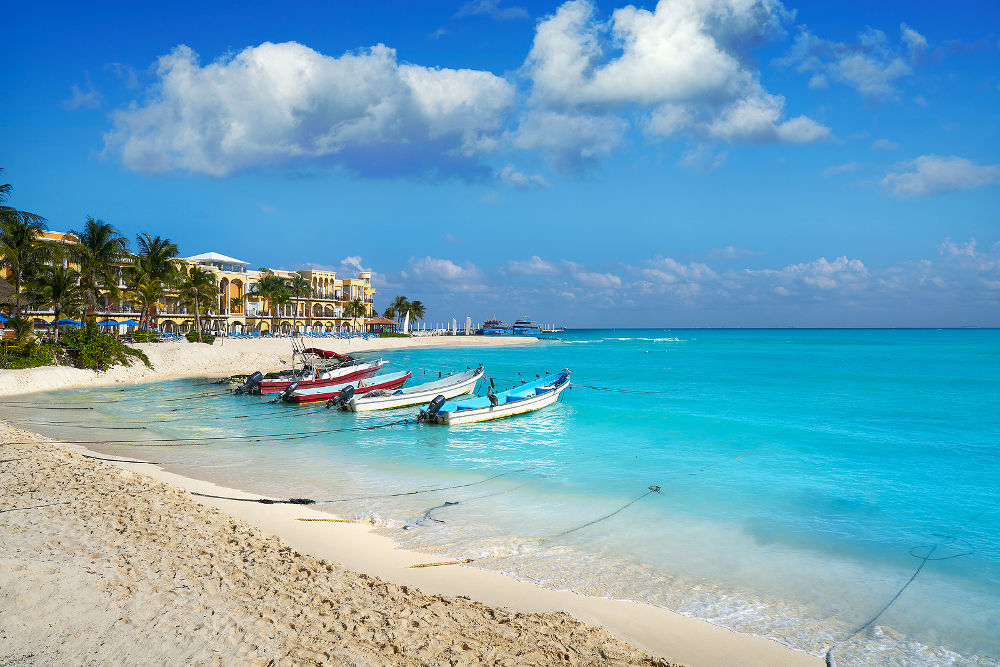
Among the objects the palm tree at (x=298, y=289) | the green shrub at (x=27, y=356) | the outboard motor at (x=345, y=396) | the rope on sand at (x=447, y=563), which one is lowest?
the rope on sand at (x=447, y=563)

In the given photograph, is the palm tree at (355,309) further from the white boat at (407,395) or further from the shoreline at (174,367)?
the white boat at (407,395)

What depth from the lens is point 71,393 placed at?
2794cm

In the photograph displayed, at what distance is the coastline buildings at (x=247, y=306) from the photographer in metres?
52.2

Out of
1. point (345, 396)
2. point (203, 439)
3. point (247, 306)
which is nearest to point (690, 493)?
point (203, 439)

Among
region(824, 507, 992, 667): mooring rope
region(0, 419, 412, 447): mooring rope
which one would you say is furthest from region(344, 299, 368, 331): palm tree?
region(824, 507, 992, 667): mooring rope

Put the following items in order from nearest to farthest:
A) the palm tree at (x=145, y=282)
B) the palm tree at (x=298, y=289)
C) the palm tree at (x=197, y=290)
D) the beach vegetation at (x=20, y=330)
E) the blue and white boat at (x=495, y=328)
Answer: the beach vegetation at (x=20, y=330)
the palm tree at (x=145, y=282)
the palm tree at (x=197, y=290)
the palm tree at (x=298, y=289)
the blue and white boat at (x=495, y=328)

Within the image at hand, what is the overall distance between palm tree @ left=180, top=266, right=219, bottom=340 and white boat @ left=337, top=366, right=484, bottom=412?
32143mm

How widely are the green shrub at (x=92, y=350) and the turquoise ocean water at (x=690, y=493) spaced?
4.56m

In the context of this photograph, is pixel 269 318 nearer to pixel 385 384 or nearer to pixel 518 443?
pixel 385 384

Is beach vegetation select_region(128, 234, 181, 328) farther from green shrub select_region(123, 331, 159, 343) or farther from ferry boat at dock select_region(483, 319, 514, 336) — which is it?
ferry boat at dock select_region(483, 319, 514, 336)

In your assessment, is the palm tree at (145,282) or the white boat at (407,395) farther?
the palm tree at (145,282)

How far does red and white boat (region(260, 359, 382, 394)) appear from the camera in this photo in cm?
2740

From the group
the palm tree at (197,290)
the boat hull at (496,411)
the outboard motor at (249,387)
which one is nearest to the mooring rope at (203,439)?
the boat hull at (496,411)

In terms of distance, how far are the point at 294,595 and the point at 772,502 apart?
1047 cm
